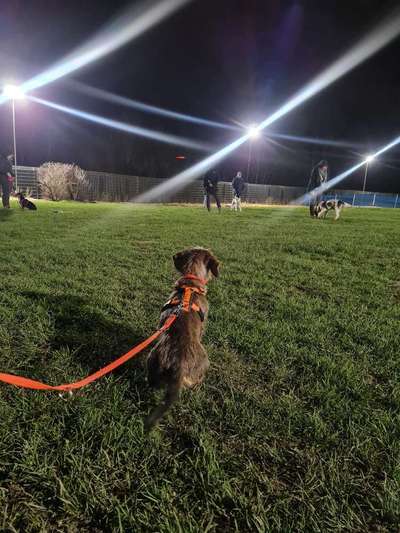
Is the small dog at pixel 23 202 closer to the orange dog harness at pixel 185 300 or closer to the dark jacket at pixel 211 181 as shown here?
the dark jacket at pixel 211 181

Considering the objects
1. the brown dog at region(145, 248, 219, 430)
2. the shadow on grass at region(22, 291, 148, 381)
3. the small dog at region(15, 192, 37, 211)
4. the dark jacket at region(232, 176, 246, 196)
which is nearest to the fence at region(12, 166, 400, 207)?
the small dog at region(15, 192, 37, 211)

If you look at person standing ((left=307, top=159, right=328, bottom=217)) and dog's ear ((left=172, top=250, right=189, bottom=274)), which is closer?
dog's ear ((left=172, top=250, right=189, bottom=274))

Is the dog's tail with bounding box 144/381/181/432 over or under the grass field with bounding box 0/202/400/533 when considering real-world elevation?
over

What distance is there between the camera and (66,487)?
1531mm

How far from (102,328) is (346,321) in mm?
2751

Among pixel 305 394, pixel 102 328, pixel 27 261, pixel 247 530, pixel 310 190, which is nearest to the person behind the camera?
pixel 247 530

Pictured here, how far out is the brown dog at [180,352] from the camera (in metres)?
1.90

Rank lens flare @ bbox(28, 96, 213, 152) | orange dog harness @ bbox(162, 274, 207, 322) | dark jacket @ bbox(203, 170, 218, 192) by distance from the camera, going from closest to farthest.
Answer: orange dog harness @ bbox(162, 274, 207, 322) < dark jacket @ bbox(203, 170, 218, 192) < lens flare @ bbox(28, 96, 213, 152)

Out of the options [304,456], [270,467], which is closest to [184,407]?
[270,467]

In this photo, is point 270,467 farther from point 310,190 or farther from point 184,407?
point 310,190

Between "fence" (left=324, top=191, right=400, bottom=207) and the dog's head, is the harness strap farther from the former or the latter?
"fence" (left=324, top=191, right=400, bottom=207)

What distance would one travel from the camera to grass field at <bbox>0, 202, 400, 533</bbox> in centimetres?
145

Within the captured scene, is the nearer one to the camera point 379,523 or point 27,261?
point 379,523

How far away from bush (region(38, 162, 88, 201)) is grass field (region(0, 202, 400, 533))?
26.6 meters
